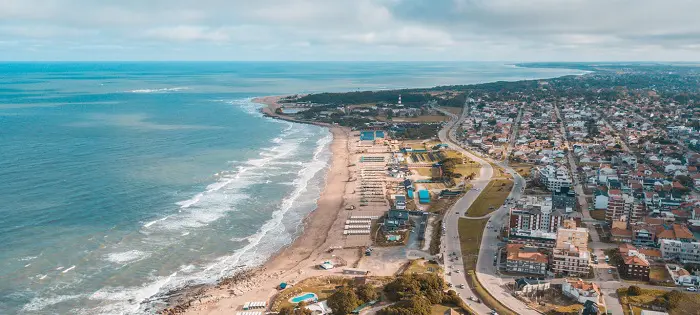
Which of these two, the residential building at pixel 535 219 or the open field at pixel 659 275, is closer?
the open field at pixel 659 275

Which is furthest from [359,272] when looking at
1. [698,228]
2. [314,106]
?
[314,106]

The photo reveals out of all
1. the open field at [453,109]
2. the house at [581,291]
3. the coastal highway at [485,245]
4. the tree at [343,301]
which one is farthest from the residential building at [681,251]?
the open field at [453,109]

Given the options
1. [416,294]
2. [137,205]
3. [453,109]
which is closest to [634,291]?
[416,294]

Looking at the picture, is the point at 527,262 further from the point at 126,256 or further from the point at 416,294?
the point at 126,256

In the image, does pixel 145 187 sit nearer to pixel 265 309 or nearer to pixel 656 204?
pixel 265 309

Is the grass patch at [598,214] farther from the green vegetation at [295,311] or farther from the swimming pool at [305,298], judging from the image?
the green vegetation at [295,311]
